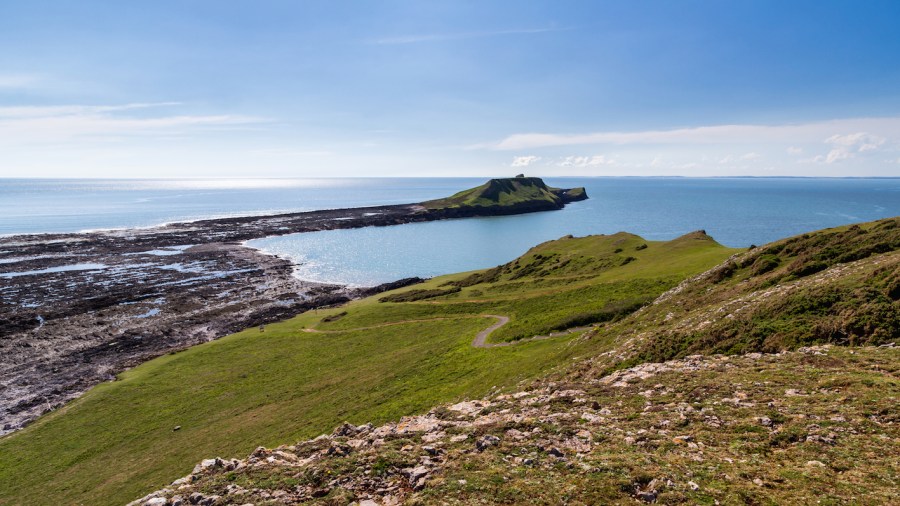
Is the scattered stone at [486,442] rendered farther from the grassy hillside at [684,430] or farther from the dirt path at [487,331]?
the dirt path at [487,331]

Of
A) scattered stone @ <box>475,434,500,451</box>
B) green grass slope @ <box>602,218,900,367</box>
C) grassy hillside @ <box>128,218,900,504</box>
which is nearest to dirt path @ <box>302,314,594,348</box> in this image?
green grass slope @ <box>602,218,900,367</box>

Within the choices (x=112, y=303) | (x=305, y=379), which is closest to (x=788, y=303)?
(x=305, y=379)

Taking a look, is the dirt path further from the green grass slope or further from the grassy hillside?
the grassy hillside

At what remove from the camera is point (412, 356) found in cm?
4544

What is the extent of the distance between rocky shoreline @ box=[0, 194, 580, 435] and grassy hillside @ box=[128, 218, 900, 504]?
4944cm

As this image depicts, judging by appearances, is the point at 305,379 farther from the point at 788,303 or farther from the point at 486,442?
the point at 788,303

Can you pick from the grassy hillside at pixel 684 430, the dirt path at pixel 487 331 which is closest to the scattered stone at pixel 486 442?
the grassy hillside at pixel 684 430

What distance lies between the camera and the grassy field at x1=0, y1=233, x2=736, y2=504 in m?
31.9

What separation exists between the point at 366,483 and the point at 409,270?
104972 mm

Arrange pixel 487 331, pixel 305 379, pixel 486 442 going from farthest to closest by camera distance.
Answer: pixel 487 331 → pixel 305 379 → pixel 486 442

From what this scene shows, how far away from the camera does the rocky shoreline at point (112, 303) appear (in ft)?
180

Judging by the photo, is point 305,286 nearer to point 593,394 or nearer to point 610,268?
point 610,268

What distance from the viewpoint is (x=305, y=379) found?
4481 centimetres

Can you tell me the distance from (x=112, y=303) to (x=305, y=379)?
66880 millimetres
